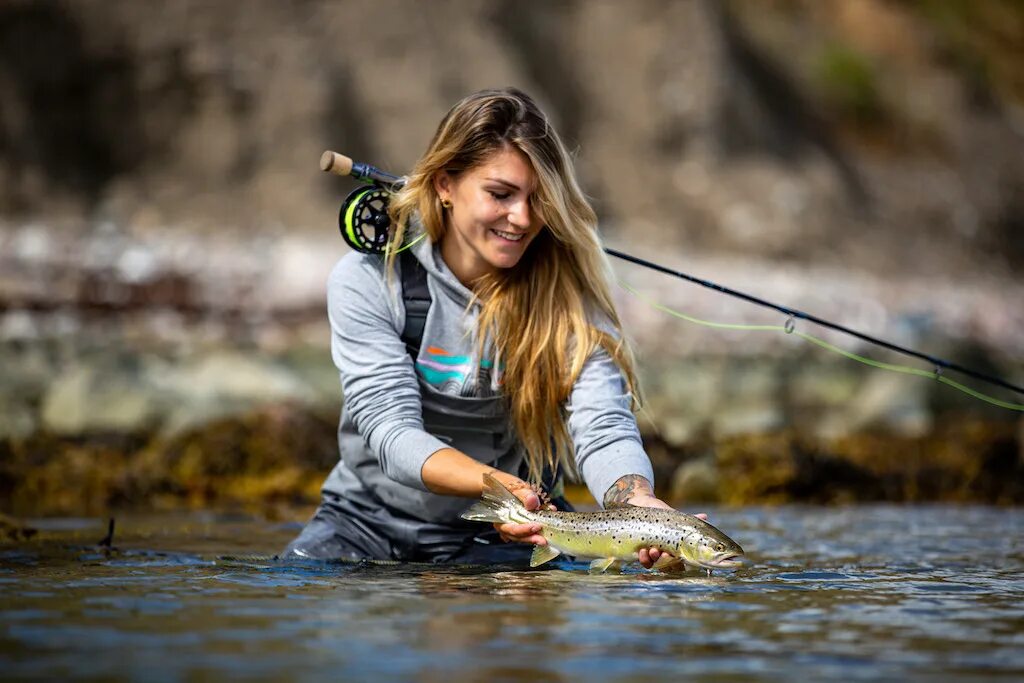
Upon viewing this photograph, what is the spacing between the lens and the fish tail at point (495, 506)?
4891mm

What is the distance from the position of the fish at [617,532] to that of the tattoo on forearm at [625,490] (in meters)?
0.13

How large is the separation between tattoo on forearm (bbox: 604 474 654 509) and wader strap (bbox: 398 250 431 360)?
0.92 meters

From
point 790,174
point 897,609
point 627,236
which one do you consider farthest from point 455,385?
point 790,174

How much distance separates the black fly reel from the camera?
531 cm

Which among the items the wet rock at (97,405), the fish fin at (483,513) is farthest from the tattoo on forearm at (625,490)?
the wet rock at (97,405)

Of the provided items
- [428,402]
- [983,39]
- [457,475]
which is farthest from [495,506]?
[983,39]

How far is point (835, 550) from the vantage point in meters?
6.63

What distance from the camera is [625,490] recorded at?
5.00 m

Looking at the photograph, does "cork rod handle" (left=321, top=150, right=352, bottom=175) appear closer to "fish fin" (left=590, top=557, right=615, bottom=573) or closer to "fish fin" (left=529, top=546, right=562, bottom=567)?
"fish fin" (left=529, top=546, right=562, bottom=567)

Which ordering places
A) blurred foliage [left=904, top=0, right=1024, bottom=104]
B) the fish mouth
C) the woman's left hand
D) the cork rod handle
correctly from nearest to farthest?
the fish mouth, the woman's left hand, the cork rod handle, blurred foliage [left=904, top=0, right=1024, bottom=104]

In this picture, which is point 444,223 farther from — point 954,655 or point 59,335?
point 59,335

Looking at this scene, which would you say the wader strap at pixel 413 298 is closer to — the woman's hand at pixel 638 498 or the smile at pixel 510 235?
the smile at pixel 510 235

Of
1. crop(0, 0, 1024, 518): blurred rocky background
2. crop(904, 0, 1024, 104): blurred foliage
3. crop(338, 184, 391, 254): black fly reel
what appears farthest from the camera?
crop(904, 0, 1024, 104): blurred foliage

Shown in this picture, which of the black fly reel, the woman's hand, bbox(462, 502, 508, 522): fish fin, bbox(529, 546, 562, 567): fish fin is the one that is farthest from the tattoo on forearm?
the black fly reel
